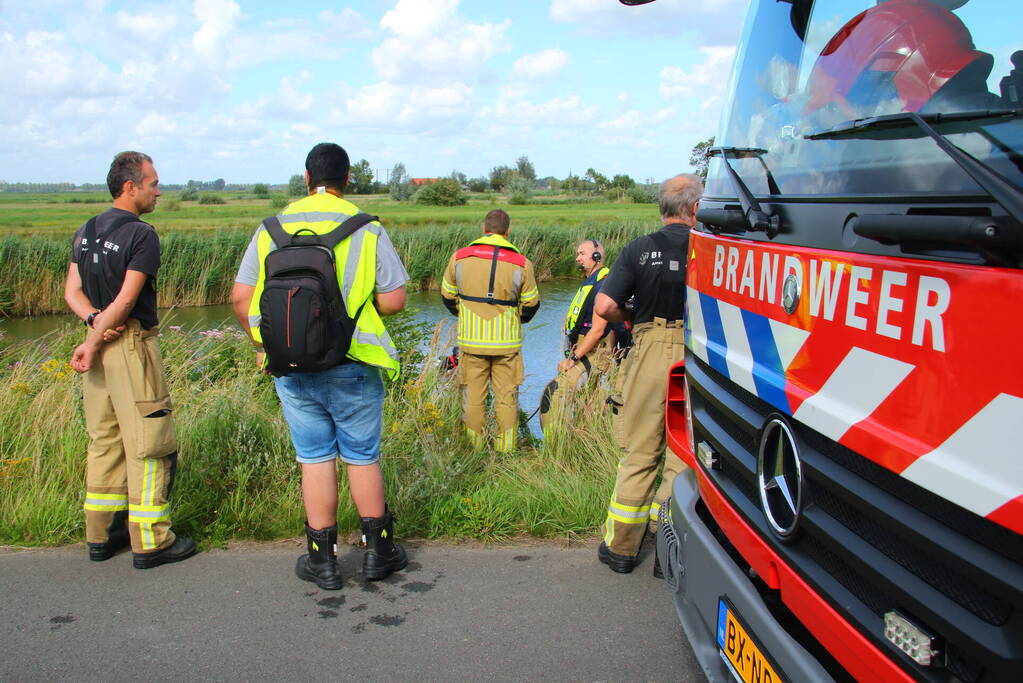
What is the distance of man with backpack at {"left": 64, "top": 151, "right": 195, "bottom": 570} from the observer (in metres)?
3.78

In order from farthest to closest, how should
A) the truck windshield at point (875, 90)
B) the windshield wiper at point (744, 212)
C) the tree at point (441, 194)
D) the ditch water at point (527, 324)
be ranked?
the tree at point (441, 194) → the ditch water at point (527, 324) → the windshield wiper at point (744, 212) → the truck windshield at point (875, 90)

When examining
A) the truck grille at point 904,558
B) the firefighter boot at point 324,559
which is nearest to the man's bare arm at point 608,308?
the firefighter boot at point 324,559

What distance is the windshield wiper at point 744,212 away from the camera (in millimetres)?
2109

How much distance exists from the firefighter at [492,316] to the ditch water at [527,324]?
0.68 meters

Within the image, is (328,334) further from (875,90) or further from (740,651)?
(875,90)

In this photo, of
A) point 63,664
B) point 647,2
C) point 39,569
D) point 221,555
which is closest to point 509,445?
point 221,555

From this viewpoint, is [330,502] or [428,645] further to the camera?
[330,502]

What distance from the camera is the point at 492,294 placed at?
284 inches

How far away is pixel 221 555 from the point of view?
3.96 metres

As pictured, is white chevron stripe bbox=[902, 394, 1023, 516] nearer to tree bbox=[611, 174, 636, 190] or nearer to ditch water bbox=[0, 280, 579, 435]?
ditch water bbox=[0, 280, 579, 435]

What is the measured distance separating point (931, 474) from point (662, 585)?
90.9 inches

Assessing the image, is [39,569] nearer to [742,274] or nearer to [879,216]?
[742,274]

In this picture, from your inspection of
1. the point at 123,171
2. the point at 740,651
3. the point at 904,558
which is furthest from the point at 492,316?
the point at 904,558

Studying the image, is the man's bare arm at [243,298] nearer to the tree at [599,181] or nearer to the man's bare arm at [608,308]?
the man's bare arm at [608,308]
